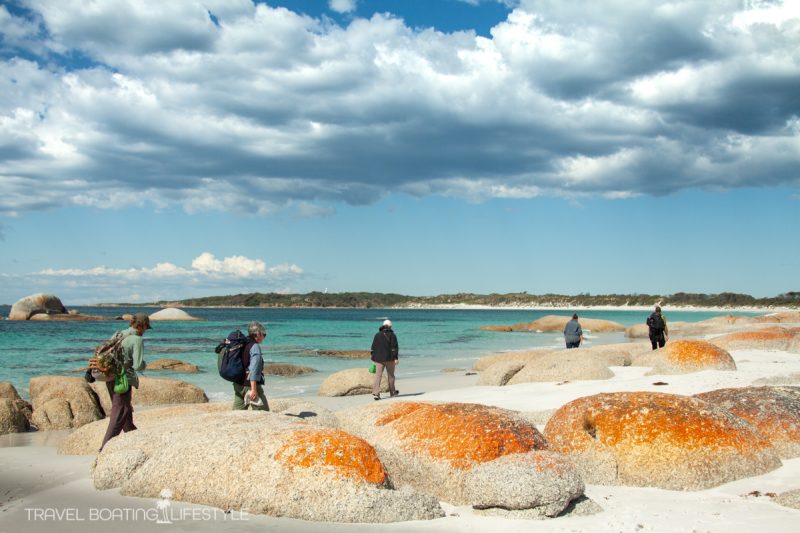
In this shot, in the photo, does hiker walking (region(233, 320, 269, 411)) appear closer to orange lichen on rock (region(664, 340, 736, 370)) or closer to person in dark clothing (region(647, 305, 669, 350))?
orange lichen on rock (region(664, 340, 736, 370))

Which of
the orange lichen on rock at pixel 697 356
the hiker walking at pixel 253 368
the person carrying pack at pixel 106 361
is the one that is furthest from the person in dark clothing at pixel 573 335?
the person carrying pack at pixel 106 361

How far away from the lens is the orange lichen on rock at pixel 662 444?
693 centimetres

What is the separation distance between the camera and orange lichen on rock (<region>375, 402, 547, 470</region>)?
6.75m

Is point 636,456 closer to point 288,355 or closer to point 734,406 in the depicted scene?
point 734,406

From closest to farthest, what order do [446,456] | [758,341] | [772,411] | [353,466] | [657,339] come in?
[353,466] → [446,456] → [772,411] → [657,339] → [758,341]

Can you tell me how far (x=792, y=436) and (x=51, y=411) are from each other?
43.4 ft

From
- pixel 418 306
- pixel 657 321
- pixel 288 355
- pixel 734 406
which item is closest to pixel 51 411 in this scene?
pixel 734 406

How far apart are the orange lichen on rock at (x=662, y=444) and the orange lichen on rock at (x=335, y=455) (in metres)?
2.33

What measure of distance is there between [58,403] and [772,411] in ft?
42.9

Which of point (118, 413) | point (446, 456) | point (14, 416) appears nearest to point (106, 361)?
→ point (118, 413)

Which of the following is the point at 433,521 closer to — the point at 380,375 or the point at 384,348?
the point at 384,348

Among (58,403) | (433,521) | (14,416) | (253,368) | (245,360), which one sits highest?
(245,360)

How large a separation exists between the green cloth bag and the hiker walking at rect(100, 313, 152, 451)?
1.2 inches

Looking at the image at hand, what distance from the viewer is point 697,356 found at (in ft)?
51.4
